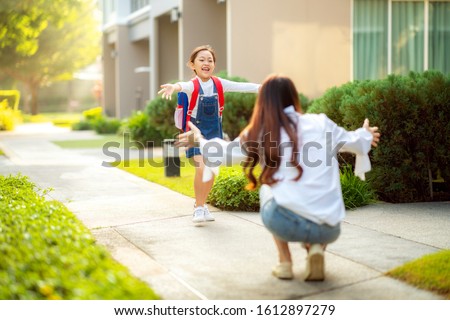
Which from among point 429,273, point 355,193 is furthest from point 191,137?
point 355,193

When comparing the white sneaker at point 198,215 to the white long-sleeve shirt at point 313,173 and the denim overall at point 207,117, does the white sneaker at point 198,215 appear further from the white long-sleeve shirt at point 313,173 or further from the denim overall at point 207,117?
the white long-sleeve shirt at point 313,173

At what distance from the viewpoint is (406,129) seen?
7.72 m

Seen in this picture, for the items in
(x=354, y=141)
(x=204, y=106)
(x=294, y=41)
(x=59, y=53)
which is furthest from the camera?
(x=59, y=53)

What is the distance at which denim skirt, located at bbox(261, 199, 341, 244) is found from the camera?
4387mm

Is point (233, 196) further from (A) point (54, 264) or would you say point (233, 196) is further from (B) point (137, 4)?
(B) point (137, 4)

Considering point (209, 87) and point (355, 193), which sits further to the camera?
point (355, 193)

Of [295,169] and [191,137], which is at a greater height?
[191,137]

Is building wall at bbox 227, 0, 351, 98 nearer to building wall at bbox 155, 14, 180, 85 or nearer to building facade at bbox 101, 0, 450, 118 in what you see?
building facade at bbox 101, 0, 450, 118

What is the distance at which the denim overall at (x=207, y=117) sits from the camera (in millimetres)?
6543

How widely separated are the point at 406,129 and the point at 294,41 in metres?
6.29

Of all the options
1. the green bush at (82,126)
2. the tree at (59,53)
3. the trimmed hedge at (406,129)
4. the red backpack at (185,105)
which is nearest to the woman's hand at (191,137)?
the red backpack at (185,105)

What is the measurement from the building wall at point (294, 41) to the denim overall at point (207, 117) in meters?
6.94

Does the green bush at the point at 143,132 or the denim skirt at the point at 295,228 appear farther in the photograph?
the green bush at the point at 143,132

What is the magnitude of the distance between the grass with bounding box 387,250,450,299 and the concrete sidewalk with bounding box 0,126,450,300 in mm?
83
